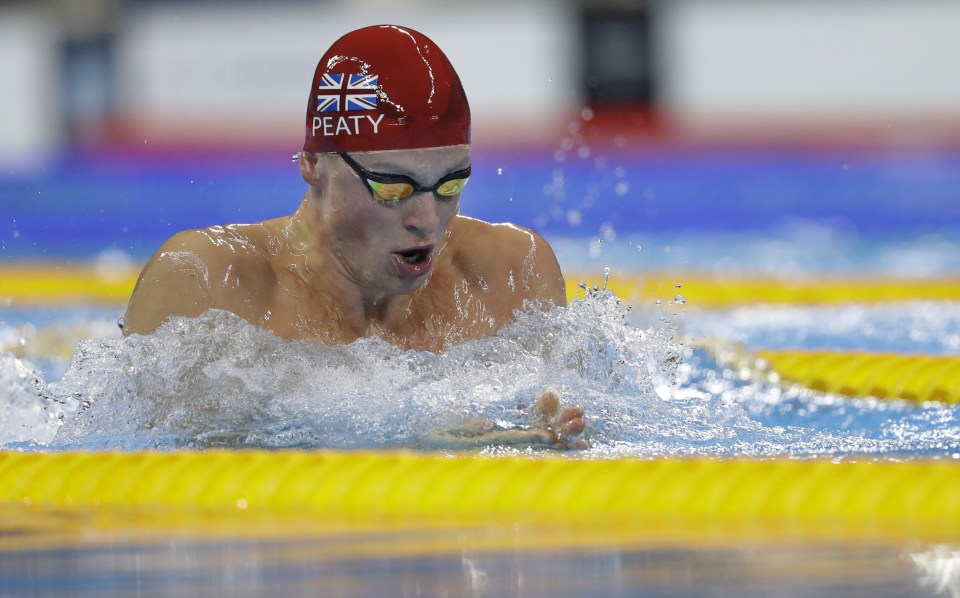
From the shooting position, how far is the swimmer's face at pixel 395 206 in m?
2.72

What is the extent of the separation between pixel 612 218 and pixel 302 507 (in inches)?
277

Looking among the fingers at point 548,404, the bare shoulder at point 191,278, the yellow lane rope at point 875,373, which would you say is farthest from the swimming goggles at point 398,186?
the yellow lane rope at point 875,373

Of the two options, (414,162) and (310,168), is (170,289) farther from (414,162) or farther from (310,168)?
(414,162)

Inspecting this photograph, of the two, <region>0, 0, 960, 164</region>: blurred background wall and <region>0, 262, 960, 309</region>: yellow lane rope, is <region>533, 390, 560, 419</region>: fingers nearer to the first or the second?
<region>0, 262, 960, 309</region>: yellow lane rope

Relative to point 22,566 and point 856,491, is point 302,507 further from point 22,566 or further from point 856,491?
point 856,491

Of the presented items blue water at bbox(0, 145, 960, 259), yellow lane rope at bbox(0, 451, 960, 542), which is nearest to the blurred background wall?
blue water at bbox(0, 145, 960, 259)

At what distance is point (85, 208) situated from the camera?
947 centimetres

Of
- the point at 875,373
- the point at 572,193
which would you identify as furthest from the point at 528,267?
the point at 572,193

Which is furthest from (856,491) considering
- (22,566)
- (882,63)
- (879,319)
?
(882,63)

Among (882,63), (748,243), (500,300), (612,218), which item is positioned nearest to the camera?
(500,300)

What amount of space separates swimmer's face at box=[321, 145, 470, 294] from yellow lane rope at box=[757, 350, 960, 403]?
1.42 m

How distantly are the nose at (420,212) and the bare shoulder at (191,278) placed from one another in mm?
384

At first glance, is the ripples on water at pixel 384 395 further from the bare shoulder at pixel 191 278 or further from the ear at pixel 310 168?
the ear at pixel 310 168

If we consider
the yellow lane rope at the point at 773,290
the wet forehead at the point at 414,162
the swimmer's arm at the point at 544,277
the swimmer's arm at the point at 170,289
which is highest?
the wet forehead at the point at 414,162
